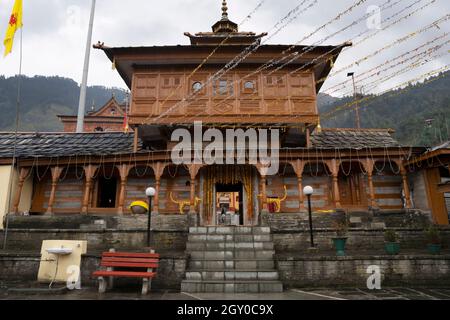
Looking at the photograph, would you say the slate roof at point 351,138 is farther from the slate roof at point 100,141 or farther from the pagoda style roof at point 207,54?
the pagoda style roof at point 207,54

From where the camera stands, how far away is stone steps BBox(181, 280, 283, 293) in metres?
8.62

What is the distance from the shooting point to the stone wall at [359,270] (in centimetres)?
→ 931

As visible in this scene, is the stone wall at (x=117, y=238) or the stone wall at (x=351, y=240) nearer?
the stone wall at (x=351, y=240)

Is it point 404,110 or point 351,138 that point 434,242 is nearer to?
point 351,138

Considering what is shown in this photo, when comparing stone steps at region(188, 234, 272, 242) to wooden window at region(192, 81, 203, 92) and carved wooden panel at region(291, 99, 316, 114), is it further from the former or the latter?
wooden window at region(192, 81, 203, 92)

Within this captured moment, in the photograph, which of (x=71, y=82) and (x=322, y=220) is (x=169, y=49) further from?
(x=71, y=82)

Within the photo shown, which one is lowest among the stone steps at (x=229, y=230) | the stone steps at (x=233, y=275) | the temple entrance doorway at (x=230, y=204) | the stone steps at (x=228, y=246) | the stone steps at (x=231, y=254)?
the stone steps at (x=233, y=275)

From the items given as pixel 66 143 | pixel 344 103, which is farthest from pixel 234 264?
pixel 344 103

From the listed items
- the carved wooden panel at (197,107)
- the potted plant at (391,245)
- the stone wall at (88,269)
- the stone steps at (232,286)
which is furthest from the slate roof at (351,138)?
the stone wall at (88,269)

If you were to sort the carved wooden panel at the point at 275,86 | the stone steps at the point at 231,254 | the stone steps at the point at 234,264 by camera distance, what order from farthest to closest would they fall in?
the carved wooden panel at the point at 275,86
the stone steps at the point at 231,254
the stone steps at the point at 234,264

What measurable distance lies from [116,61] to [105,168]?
6200 millimetres

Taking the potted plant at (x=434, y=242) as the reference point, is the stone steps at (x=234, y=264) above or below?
below

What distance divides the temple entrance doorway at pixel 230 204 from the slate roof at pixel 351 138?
5.45 meters
